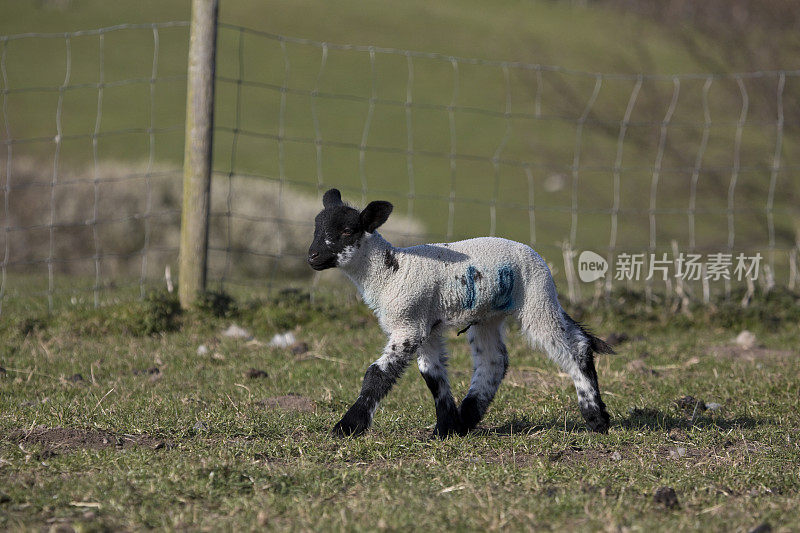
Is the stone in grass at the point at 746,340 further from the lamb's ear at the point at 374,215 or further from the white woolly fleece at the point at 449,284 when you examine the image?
the lamb's ear at the point at 374,215

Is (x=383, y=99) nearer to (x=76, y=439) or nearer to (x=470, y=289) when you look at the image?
(x=470, y=289)

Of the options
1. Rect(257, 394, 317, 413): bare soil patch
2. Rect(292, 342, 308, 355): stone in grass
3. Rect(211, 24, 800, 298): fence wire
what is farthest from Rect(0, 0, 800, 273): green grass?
Rect(257, 394, 317, 413): bare soil patch

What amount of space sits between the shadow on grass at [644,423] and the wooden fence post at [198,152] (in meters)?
3.97

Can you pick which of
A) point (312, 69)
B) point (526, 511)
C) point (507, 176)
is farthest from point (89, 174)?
point (312, 69)

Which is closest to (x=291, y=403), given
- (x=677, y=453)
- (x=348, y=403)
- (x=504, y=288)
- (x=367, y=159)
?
(x=348, y=403)

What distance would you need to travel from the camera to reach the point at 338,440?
492 centimetres

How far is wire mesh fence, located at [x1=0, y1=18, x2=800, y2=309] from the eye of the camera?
47.8 ft

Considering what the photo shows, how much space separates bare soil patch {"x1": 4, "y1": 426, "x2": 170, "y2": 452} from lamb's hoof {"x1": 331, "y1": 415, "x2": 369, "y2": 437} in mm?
916

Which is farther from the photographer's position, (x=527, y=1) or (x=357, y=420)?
(x=527, y=1)

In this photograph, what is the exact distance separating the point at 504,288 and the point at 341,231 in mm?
980

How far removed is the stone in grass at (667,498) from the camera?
3996 mm

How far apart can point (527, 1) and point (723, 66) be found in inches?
1246

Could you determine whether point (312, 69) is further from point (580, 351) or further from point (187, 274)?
point (580, 351)

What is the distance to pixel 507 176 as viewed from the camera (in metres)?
35.7
